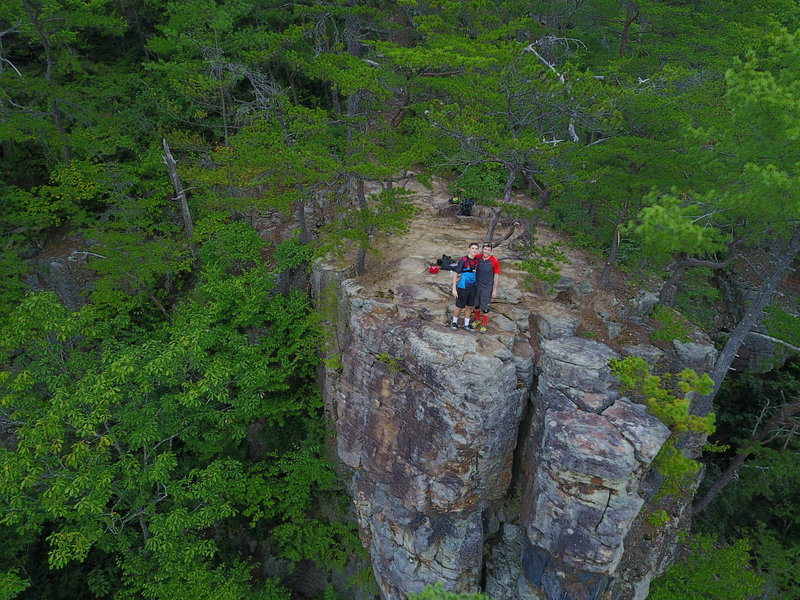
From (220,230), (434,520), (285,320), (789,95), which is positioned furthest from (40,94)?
(789,95)

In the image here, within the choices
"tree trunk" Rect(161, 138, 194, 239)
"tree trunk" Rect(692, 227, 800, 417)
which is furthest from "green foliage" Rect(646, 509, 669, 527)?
"tree trunk" Rect(161, 138, 194, 239)

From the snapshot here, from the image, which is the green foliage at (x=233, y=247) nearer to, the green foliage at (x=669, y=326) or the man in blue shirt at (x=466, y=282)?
the man in blue shirt at (x=466, y=282)

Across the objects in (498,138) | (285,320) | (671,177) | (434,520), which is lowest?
(434,520)

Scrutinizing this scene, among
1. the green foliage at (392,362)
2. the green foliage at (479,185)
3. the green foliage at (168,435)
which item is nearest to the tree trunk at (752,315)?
the green foliage at (392,362)

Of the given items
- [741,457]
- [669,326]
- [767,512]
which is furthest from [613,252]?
[767,512]

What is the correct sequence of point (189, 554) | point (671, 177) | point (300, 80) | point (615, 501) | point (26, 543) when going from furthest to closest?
1. point (300, 80)
2. point (26, 543)
3. point (189, 554)
4. point (671, 177)
5. point (615, 501)

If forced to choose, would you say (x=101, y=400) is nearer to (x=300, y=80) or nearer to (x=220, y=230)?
(x=220, y=230)

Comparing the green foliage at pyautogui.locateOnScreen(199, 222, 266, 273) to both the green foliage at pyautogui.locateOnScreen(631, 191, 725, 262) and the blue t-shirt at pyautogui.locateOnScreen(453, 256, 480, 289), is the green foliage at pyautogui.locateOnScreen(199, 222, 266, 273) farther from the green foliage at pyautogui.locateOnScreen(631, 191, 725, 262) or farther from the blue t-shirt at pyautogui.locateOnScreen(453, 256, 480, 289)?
the green foliage at pyautogui.locateOnScreen(631, 191, 725, 262)
